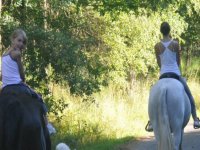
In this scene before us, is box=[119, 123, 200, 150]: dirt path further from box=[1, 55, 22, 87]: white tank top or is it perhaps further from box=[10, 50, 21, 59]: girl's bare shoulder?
box=[10, 50, 21, 59]: girl's bare shoulder

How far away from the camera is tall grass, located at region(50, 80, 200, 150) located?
13.4 m

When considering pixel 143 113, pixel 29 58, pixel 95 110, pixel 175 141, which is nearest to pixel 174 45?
pixel 175 141

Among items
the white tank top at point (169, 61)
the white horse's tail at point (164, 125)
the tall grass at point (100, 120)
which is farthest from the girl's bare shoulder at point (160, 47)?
the tall grass at point (100, 120)

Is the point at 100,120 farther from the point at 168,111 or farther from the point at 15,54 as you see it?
the point at 15,54

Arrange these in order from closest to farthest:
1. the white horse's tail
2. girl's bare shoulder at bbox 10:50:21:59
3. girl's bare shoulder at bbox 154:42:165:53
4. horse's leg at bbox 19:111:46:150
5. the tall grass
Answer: horse's leg at bbox 19:111:46:150, girl's bare shoulder at bbox 10:50:21:59, the white horse's tail, girl's bare shoulder at bbox 154:42:165:53, the tall grass

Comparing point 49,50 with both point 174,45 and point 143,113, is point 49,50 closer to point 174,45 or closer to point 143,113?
point 174,45

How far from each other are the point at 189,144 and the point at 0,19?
592 cm

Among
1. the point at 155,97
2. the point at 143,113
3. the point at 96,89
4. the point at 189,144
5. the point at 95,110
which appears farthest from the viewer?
the point at 143,113

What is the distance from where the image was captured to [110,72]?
16.6m

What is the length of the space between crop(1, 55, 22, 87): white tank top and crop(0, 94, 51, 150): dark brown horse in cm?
20

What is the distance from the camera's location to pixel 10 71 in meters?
7.05

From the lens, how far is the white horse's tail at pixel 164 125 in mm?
8602

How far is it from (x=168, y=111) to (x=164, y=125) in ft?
0.83

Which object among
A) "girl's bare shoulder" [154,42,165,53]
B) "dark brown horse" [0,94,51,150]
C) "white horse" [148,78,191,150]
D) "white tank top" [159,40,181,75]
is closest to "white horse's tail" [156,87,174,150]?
"white horse" [148,78,191,150]
